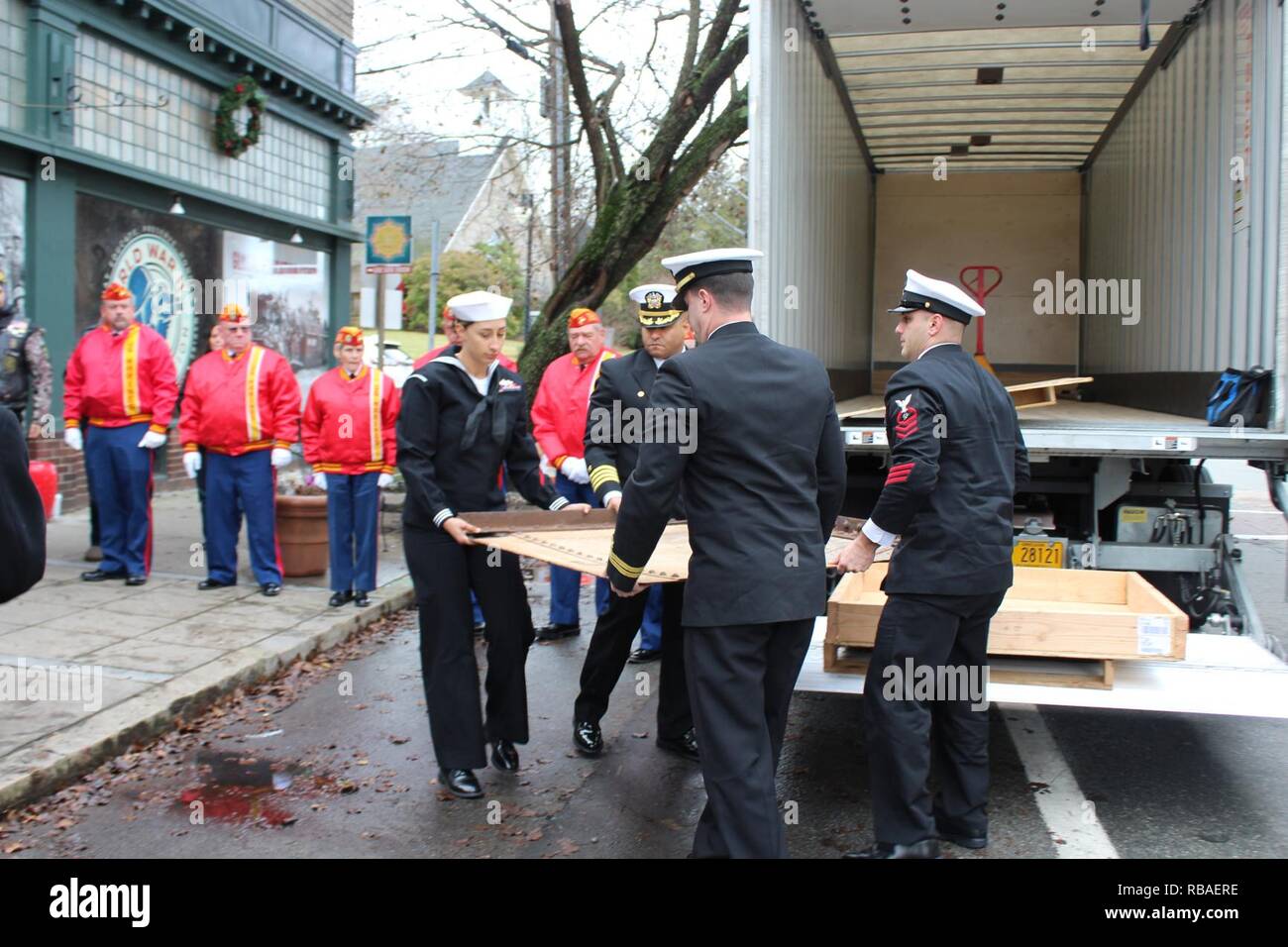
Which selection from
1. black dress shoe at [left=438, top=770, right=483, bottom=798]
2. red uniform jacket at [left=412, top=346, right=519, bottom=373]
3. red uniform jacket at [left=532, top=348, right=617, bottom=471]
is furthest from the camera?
red uniform jacket at [left=532, top=348, right=617, bottom=471]

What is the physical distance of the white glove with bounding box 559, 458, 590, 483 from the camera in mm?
8016

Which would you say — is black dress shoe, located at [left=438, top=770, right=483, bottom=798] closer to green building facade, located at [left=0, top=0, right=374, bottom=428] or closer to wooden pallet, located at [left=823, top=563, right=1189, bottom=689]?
wooden pallet, located at [left=823, top=563, right=1189, bottom=689]

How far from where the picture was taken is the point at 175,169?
12.8 meters

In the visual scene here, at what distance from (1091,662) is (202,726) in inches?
164

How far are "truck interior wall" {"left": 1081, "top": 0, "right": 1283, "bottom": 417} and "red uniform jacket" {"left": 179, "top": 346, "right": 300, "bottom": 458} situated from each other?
5.84m

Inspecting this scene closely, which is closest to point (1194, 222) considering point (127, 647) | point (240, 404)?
point (240, 404)

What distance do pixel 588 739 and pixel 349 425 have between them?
3.56 meters

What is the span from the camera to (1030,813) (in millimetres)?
4914

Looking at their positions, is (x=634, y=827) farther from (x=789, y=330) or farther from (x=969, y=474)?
(x=789, y=330)

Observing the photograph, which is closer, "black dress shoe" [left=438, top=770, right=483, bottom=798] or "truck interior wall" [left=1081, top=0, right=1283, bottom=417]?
"black dress shoe" [left=438, top=770, right=483, bottom=798]

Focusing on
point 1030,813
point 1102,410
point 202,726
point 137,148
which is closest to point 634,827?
point 1030,813

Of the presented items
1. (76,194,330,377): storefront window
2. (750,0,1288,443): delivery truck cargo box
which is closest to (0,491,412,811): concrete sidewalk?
(76,194,330,377): storefront window

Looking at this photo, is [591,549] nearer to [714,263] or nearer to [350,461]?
[714,263]

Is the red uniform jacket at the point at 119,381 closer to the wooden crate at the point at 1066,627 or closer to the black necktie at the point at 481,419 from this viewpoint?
the black necktie at the point at 481,419
